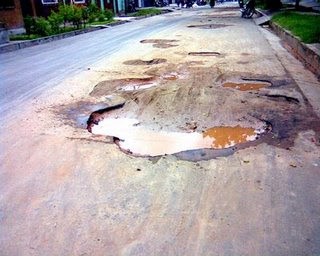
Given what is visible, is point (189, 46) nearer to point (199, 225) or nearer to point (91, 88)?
point (91, 88)

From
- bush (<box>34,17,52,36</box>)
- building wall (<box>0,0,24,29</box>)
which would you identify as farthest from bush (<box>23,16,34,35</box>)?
building wall (<box>0,0,24,29</box>)

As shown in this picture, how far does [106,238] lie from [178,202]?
0.77 meters

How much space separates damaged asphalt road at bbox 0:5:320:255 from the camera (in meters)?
2.89

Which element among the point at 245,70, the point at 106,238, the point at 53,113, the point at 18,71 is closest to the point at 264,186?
the point at 106,238

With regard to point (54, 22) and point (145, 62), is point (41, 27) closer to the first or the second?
point (54, 22)


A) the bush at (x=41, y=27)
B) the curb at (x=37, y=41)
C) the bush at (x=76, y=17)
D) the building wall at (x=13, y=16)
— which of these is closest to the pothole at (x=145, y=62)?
the curb at (x=37, y=41)

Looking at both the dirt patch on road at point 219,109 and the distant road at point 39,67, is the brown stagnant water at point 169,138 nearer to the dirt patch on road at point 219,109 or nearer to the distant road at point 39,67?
the dirt patch on road at point 219,109

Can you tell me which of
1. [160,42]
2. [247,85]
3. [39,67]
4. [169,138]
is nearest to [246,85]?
[247,85]

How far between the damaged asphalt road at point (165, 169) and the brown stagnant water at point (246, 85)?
20 mm

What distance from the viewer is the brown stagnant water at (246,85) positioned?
7.06 m

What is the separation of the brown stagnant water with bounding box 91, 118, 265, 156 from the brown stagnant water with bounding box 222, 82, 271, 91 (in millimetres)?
2157

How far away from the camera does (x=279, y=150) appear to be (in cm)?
439

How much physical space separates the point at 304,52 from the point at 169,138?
6.54 m

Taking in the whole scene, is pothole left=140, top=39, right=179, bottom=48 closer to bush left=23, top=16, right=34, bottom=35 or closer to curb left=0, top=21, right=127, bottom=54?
curb left=0, top=21, right=127, bottom=54
